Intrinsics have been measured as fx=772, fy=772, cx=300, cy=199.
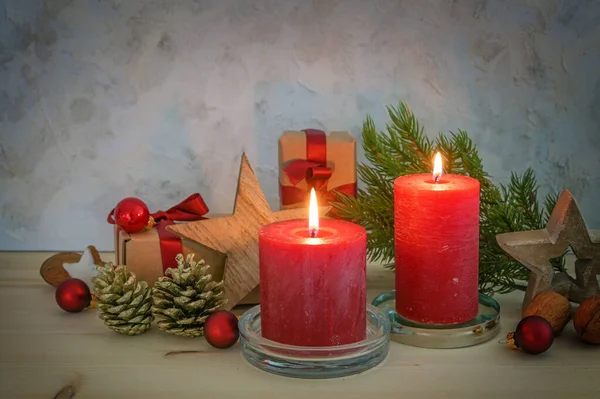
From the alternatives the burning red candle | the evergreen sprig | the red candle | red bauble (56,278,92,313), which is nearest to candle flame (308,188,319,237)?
the burning red candle

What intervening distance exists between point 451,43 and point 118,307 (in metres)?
0.62

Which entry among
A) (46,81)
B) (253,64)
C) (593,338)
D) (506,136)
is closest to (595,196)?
(506,136)

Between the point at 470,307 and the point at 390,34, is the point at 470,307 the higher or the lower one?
the lower one

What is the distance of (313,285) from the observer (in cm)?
72

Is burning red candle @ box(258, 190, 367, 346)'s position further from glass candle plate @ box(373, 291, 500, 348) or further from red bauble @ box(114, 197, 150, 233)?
red bauble @ box(114, 197, 150, 233)

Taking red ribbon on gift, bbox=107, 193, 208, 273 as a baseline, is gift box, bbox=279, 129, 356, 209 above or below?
above

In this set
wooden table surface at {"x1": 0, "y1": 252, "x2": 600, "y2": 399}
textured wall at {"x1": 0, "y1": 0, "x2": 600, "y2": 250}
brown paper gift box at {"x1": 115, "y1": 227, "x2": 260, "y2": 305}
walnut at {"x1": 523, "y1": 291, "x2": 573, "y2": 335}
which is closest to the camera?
wooden table surface at {"x1": 0, "y1": 252, "x2": 600, "y2": 399}

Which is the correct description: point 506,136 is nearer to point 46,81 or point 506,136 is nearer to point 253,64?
point 253,64

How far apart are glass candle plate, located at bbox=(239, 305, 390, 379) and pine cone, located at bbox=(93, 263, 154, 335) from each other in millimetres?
142

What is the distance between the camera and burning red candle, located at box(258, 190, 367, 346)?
2.34ft

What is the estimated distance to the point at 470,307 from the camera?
0.81 meters

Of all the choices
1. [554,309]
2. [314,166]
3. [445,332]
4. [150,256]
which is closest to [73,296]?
[150,256]

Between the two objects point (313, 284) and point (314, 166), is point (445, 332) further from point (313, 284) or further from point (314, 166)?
point (314, 166)

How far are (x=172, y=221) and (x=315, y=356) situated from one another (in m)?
0.33
